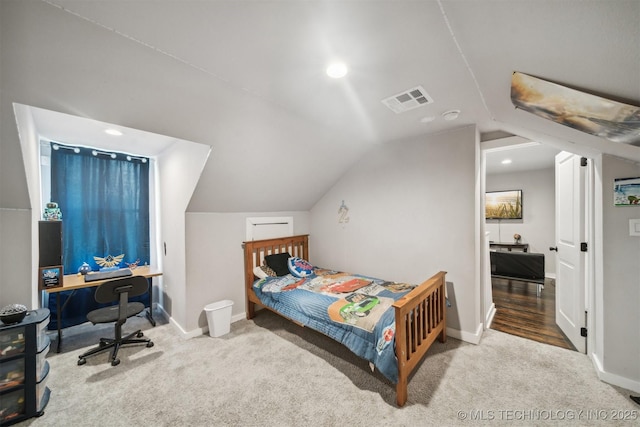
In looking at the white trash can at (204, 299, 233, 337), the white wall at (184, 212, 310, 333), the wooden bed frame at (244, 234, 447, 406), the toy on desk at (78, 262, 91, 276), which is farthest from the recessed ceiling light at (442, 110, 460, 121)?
the toy on desk at (78, 262, 91, 276)

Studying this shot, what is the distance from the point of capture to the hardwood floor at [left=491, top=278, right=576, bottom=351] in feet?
8.78

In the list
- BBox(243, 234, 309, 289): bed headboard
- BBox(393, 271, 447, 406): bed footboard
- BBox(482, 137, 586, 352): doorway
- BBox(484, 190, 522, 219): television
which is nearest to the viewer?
BBox(393, 271, 447, 406): bed footboard

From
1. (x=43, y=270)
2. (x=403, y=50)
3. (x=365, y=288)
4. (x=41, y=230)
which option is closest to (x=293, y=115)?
(x=403, y=50)

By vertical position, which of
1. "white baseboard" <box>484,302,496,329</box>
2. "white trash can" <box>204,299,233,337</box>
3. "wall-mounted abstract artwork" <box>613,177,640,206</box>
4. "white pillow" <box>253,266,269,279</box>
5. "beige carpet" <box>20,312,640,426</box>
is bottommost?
"beige carpet" <box>20,312,640,426</box>

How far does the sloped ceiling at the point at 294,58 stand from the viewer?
91cm

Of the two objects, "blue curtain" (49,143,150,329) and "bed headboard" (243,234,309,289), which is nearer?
"blue curtain" (49,143,150,329)

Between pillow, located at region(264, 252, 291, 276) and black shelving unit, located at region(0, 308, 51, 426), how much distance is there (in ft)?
6.89

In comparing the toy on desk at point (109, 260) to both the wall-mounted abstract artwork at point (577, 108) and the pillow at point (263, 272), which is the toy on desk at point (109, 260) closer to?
the pillow at point (263, 272)

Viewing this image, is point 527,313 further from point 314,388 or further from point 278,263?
point 278,263

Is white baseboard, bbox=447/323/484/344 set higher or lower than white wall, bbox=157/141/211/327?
lower

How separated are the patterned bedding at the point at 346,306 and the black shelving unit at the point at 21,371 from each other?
1.85 meters

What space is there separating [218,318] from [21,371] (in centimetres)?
143

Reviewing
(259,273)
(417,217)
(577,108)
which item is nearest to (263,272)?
(259,273)

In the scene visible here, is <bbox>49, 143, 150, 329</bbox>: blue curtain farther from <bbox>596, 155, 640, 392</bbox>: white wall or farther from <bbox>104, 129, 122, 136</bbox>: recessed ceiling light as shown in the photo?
<bbox>596, 155, 640, 392</bbox>: white wall
